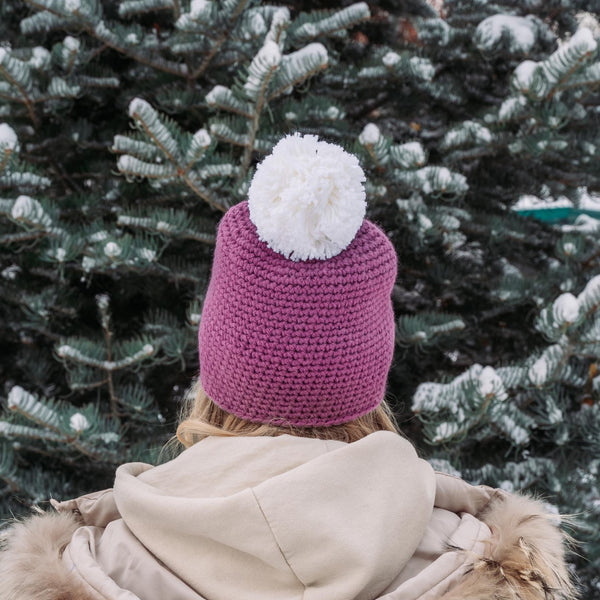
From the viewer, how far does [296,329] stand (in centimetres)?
102

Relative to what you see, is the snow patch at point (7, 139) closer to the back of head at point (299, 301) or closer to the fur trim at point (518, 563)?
the back of head at point (299, 301)

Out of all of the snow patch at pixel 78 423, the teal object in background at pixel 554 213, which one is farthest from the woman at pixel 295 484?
the teal object in background at pixel 554 213

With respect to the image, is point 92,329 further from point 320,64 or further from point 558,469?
point 558,469

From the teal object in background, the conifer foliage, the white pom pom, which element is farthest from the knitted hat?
the teal object in background

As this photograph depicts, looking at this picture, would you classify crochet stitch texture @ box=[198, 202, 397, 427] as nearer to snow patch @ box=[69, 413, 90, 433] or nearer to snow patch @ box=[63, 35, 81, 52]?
snow patch @ box=[69, 413, 90, 433]

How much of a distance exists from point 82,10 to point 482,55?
1098 millimetres

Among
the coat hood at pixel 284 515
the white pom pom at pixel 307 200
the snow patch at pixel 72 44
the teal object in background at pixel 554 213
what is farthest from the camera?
the teal object in background at pixel 554 213

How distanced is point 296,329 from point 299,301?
0.15 ft

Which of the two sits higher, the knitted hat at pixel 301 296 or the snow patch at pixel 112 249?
the knitted hat at pixel 301 296

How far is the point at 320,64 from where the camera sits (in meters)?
1.45

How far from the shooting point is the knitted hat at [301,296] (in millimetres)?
1021

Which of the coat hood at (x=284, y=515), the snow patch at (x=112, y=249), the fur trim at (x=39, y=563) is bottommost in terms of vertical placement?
the fur trim at (x=39, y=563)

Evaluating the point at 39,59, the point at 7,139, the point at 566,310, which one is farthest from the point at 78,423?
the point at 566,310

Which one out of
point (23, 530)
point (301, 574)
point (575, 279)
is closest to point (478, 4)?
point (575, 279)
